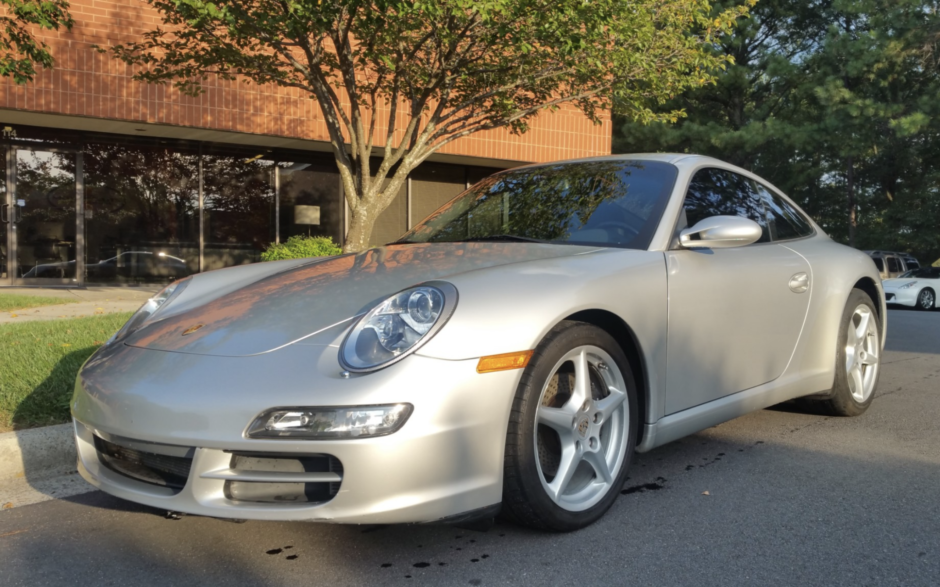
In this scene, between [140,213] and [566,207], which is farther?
[140,213]

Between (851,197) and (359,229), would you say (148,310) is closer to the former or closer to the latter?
(359,229)

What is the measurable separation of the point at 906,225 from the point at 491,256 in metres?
31.1

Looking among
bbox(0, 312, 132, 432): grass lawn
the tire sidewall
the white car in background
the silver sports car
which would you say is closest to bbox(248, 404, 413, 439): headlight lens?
the silver sports car

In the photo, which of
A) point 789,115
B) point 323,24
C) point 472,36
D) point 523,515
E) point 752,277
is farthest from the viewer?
point 789,115

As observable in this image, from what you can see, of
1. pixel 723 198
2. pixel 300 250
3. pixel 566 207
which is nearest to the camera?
pixel 566 207

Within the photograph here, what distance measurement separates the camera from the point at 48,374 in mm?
4895

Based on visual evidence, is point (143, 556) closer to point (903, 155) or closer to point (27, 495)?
point (27, 495)

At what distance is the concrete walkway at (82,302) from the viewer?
8578 mm

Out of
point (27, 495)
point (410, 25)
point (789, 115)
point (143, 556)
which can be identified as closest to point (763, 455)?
point (143, 556)

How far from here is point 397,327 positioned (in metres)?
2.57

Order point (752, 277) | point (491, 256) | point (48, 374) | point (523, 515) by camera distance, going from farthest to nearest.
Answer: point (48, 374) < point (752, 277) < point (491, 256) < point (523, 515)

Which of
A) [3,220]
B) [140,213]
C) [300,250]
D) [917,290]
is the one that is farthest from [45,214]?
[917,290]

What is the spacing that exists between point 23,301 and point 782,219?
9030 mm

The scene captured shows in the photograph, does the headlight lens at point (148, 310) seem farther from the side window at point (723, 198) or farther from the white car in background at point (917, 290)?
the white car in background at point (917, 290)
